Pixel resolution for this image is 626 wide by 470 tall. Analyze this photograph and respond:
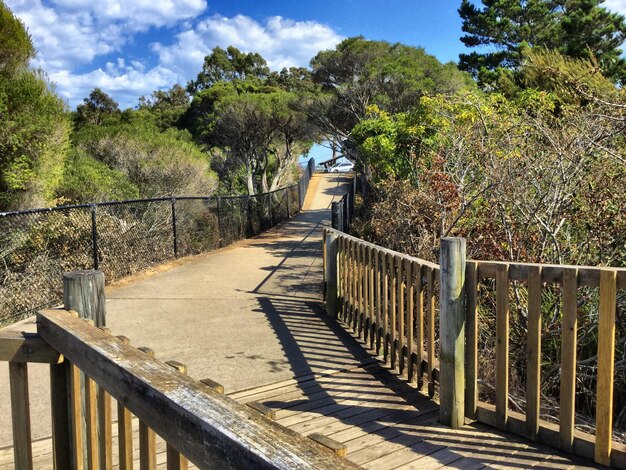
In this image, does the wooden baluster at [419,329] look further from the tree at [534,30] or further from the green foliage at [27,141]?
the tree at [534,30]

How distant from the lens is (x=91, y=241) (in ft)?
32.9

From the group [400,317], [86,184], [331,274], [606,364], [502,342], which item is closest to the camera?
[606,364]

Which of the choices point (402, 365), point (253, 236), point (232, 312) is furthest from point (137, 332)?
point (253, 236)

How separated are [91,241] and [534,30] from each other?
90.3 feet

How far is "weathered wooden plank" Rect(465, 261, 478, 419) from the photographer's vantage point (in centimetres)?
391

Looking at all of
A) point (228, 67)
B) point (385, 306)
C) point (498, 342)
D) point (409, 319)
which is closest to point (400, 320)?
point (409, 319)

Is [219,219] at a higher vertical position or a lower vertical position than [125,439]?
higher

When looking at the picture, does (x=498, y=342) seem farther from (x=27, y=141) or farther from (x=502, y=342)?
(x=27, y=141)

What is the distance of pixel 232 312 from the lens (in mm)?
7695

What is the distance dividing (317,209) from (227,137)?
6332mm

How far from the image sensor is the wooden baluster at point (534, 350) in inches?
138

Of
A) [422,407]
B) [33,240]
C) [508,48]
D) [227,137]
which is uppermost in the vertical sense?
[508,48]

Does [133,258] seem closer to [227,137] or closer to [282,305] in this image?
[282,305]

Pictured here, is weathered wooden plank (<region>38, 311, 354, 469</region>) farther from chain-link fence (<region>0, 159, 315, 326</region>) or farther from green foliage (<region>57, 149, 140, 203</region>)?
green foliage (<region>57, 149, 140, 203</region>)
